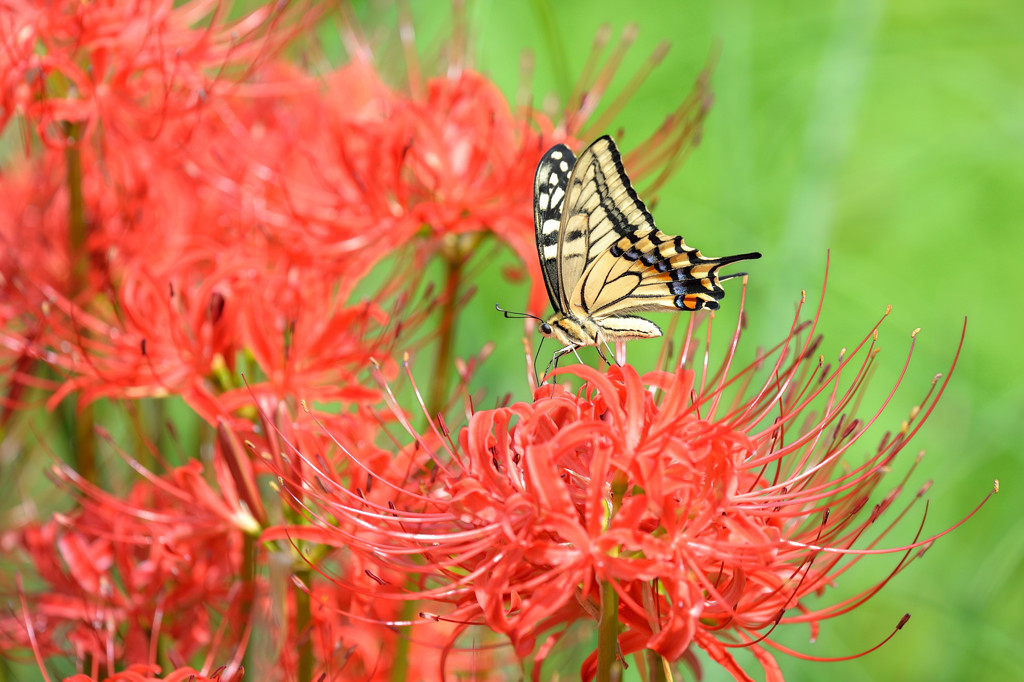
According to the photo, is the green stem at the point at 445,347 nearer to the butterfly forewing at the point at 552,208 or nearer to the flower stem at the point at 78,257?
the butterfly forewing at the point at 552,208

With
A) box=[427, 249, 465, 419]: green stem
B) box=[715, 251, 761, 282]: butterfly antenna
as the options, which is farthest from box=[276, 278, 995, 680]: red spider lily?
box=[427, 249, 465, 419]: green stem

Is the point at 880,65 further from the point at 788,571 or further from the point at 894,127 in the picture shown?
the point at 788,571

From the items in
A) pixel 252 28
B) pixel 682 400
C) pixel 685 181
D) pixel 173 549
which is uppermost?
pixel 685 181

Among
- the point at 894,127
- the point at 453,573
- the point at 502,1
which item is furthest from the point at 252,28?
the point at 894,127

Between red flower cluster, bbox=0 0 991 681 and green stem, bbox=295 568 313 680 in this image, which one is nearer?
red flower cluster, bbox=0 0 991 681

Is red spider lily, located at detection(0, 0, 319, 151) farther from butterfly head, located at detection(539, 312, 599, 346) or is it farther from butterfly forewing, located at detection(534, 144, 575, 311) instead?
butterfly head, located at detection(539, 312, 599, 346)

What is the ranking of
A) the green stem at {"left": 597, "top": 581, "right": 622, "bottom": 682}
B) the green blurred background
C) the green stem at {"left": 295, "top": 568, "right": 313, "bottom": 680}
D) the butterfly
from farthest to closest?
the green blurred background < the butterfly < the green stem at {"left": 295, "top": 568, "right": 313, "bottom": 680} < the green stem at {"left": 597, "top": 581, "right": 622, "bottom": 682}

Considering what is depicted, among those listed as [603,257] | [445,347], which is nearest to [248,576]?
[445,347]
